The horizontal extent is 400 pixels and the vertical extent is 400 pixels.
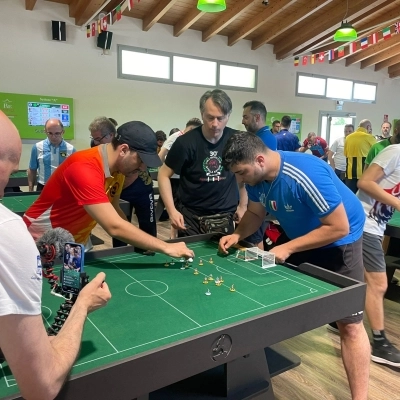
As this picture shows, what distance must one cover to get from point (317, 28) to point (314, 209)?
25.8 feet

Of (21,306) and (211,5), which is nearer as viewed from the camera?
(21,306)

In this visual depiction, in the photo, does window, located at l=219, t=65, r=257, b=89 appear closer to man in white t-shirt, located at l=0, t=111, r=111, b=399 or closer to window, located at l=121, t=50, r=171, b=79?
window, located at l=121, t=50, r=171, b=79

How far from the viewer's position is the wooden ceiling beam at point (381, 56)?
10.3m

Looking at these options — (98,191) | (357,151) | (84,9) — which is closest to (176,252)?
(98,191)

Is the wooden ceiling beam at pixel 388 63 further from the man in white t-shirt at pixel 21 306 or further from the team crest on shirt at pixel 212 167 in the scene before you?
the man in white t-shirt at pixel 21 306

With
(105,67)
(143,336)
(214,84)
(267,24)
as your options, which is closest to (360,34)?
(267,24)

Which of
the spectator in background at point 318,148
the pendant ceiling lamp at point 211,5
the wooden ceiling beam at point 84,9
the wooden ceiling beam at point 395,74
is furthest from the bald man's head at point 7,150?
the wooden ceiling beam at point 395,74

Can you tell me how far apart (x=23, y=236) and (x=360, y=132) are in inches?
245

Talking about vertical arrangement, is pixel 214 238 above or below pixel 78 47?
below

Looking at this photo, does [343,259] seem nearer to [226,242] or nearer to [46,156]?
[226,242]

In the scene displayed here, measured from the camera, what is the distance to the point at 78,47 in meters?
6.97

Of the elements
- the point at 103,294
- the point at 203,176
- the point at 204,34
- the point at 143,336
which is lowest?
the point at 143,336

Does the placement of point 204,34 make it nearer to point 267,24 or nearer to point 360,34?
point 267,24

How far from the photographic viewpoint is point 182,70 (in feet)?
27.0
